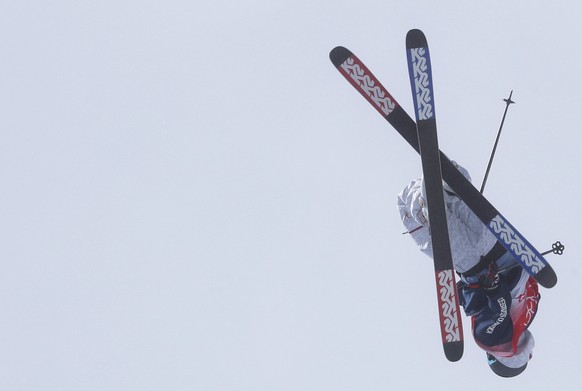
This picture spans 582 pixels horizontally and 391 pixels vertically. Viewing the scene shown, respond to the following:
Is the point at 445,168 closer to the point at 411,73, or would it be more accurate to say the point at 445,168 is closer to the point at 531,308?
the point at 411,73

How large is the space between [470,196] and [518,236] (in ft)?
1.88

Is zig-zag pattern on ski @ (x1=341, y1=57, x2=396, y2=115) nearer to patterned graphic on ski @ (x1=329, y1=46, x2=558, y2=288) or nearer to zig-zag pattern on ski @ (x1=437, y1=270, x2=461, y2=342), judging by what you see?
patterned graphic on ski @ (x1=329, y1=46, x2=558, y2=288)

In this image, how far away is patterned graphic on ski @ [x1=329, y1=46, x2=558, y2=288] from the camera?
12.9m

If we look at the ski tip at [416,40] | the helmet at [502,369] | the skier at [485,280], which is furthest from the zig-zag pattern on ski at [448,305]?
the ski tip at [416,40]

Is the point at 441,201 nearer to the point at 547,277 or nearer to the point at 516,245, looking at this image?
the point at 516,245

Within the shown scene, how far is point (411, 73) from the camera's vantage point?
13.2m

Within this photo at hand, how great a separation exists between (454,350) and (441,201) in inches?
54.8

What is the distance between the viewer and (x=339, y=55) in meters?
13.5

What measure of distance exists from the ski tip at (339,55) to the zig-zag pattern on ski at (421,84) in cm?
69

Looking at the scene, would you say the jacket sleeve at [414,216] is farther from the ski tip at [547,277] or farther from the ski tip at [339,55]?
the ski tip at [339,55]

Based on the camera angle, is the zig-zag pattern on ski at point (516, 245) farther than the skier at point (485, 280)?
No

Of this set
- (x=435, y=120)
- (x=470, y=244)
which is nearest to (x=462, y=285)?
(x=470, y=244)

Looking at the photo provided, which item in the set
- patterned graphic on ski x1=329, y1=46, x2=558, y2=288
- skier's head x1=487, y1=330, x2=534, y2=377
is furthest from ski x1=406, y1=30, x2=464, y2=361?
skier's head x1=487, y1=330, x2=534, y2=377

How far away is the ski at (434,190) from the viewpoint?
1293cm
